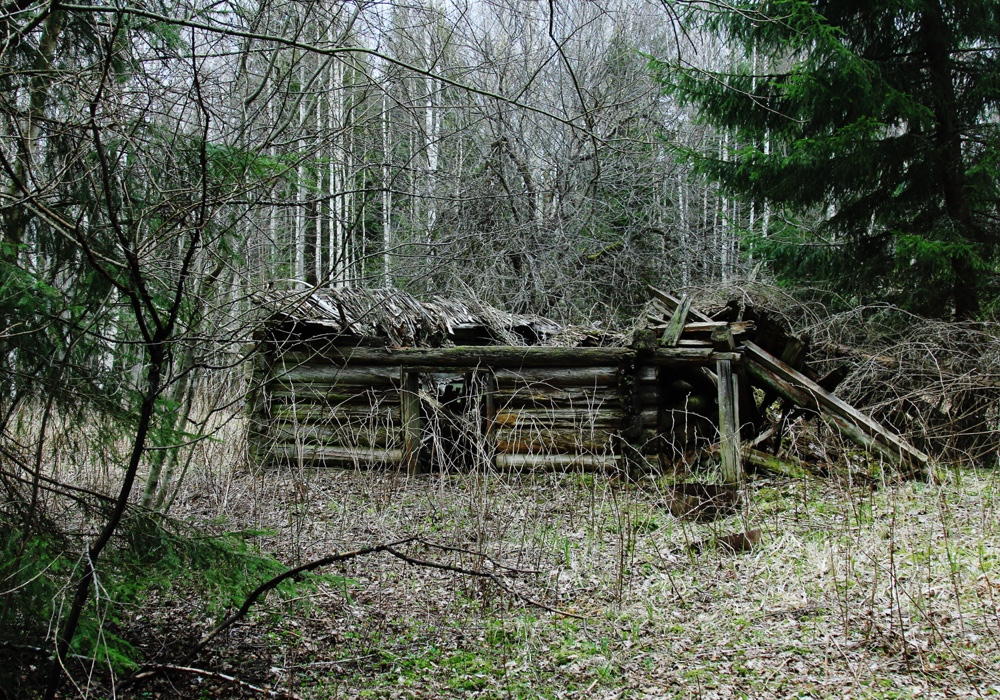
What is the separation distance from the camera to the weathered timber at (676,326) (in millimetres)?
8141

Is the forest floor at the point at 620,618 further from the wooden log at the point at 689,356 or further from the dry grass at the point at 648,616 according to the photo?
the wooden log at the point at 689,356

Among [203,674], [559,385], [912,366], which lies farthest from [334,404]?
[912,366]

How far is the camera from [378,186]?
525 cm

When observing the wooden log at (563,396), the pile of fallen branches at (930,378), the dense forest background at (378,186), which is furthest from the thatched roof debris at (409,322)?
the pile of fallen branches at (930,378)

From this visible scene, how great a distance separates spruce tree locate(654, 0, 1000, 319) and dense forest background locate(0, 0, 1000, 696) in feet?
0.14

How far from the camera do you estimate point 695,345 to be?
8102mm

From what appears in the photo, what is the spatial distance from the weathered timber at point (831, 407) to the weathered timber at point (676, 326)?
807 millimetres

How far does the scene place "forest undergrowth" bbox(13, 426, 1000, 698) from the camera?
3.85m

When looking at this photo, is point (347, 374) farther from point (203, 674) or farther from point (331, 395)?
point (203, 674)

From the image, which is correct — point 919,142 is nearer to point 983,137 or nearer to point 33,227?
point 983,137

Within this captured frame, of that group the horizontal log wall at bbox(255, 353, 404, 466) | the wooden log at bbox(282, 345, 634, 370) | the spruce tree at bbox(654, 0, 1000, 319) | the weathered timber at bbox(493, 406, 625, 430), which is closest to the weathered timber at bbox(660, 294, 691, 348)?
the wooden log at bbox(282, 345, 634, 370)

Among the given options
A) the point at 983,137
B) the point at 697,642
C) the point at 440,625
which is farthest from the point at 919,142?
the point at 440,625

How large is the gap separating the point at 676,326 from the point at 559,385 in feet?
4.95

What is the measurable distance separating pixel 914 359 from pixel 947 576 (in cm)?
455
